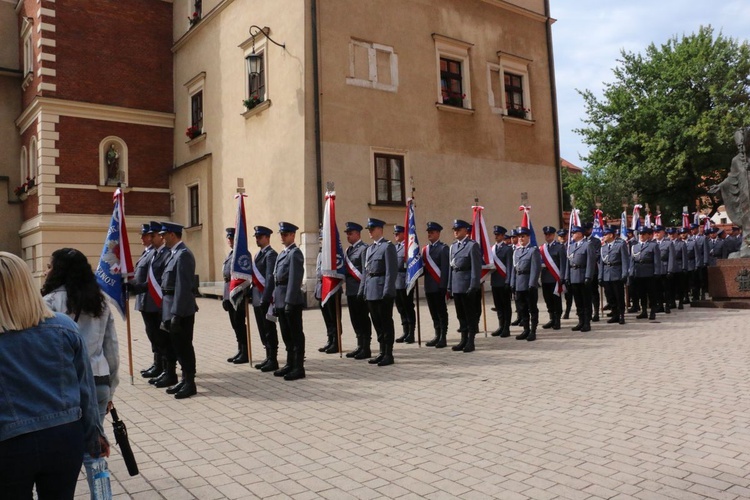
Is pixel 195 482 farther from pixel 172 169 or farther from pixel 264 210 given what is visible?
pixel 172 169

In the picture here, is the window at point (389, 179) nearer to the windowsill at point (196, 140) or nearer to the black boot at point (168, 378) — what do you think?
the windowsill at point (196, 140)

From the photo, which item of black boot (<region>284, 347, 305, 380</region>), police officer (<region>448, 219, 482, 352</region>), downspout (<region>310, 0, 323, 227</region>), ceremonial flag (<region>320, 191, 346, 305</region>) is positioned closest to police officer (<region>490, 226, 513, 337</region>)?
police officer (<region>448, 219, 482, 352</region>)

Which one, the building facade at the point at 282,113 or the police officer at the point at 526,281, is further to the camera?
the building facade at the point at 282,113

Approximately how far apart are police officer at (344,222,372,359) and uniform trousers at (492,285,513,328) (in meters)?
2.88

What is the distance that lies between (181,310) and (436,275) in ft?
15.8

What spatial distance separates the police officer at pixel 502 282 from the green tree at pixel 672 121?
21.2 metres

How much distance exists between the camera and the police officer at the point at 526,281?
10305mm

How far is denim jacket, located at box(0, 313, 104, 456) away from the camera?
7.29 feet

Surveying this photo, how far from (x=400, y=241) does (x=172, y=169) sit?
1435 cm

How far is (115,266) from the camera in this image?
23.9 feet

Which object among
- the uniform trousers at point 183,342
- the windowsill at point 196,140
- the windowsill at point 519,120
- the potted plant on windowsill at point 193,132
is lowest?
the uniform trousers at point 183,342

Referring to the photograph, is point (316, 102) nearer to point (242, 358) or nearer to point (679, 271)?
point (242, 358)

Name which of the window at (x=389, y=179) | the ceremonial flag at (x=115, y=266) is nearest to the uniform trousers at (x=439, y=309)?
the ceremonial flag at (x=115, y=266)

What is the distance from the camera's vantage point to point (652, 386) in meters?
6.16
